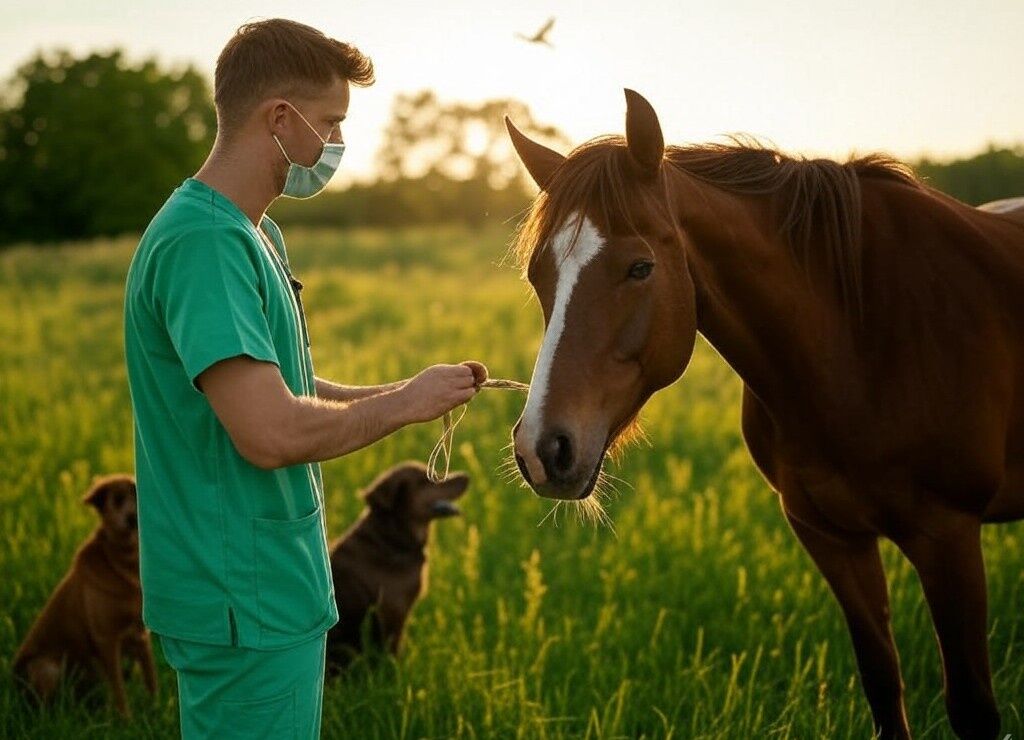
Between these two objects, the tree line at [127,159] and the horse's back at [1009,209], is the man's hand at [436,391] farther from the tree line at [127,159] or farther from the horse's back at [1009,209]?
the tree line at [127,159]

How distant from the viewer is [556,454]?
235 centimetres

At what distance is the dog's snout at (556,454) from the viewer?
2338 mm

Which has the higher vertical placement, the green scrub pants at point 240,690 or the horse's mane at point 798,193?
the horse's mane at point 798,193

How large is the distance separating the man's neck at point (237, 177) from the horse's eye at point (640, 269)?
94 centimetres

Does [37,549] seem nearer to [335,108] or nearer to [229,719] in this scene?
[229,719]

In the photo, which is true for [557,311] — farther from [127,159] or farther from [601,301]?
[127,159]

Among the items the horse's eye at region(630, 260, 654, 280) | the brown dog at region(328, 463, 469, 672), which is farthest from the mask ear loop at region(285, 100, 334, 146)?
the brown dog at region(328, 463, 469, 672)

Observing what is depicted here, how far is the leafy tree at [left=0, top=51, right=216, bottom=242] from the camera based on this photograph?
47.0 m

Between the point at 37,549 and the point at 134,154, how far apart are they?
154 ft

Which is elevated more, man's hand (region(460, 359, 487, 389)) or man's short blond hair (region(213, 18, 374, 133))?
man's short blond hair (region(213, 18, 374, 133))

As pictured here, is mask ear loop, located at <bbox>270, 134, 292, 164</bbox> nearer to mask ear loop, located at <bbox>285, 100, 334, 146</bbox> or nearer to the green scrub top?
mask ear loop, located at <bbox>285, 100, 334, 146</bbox>

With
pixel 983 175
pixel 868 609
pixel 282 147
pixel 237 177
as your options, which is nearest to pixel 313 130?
pixel 282 147

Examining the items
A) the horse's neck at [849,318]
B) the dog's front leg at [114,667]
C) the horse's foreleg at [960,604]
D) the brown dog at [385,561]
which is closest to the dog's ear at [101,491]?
the dog's front leg at [114,667]

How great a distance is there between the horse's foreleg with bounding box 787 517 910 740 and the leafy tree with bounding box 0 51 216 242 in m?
46.5
